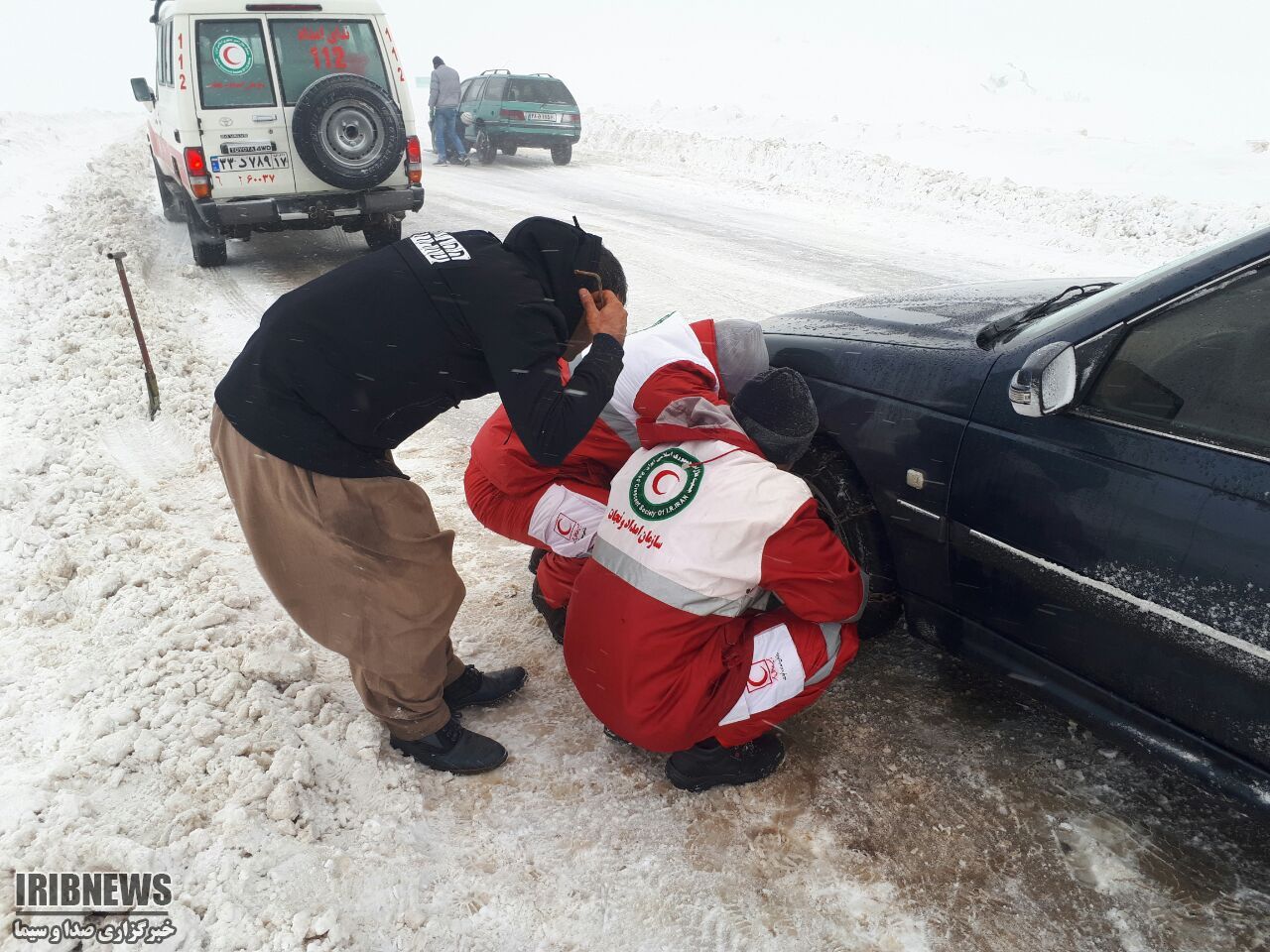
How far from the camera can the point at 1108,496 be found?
75.7 inches

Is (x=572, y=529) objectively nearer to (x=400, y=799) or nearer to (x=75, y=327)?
(x=400, y=799)

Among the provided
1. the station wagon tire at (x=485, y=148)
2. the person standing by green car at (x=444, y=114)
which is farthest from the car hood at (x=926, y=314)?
the person standing by green car at (x=444, y=114)

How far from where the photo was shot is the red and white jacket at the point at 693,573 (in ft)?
7.09

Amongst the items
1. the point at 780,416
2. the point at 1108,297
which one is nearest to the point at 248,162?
the point at 780,416

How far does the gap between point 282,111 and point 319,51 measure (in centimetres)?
64

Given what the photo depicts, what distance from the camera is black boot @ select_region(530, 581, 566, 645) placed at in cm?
306

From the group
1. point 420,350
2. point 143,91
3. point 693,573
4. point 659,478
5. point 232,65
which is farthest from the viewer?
point 143,91

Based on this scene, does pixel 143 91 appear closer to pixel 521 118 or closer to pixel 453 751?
pixel 521 118

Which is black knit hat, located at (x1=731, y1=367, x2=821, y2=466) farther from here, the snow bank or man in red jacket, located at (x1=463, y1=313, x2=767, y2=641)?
the snow bank

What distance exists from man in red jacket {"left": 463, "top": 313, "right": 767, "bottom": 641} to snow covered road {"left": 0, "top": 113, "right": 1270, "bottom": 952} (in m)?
0.42

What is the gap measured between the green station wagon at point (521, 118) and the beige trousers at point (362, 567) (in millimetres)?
14904

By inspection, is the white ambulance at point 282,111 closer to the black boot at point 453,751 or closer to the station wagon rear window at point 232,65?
the station wagon rear window at point 232,65

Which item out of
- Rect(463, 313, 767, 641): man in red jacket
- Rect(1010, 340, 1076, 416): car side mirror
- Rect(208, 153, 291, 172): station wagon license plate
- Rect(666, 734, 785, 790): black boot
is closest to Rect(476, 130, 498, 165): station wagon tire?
Rect(208, 153, 291, 172): station wagon license plate

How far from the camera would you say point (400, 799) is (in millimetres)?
2365
